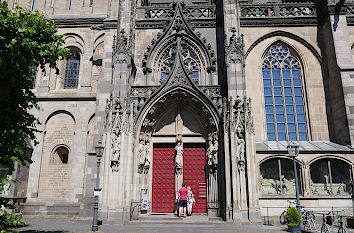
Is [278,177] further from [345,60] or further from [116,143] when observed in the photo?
[116,143]

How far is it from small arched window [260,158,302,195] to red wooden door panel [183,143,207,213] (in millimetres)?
3109

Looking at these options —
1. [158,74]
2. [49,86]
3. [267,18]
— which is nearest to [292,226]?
→ [158,74]

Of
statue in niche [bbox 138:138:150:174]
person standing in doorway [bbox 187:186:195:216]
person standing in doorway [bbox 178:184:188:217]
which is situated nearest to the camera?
person standing in doorway [bbox 178:184:188:217]

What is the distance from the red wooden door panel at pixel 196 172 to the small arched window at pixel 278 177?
3.11m

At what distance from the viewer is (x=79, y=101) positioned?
1933 centimetres

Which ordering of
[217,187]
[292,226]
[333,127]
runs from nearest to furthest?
[292,226] < [217,187] < [333,127]

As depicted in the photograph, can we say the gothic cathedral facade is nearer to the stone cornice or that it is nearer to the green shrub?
the stone cornice

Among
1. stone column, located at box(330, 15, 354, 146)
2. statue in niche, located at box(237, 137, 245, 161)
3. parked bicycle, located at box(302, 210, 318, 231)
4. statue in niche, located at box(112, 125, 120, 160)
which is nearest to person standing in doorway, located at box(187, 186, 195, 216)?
statue in niche, located at box(237, 137, 245, 161)

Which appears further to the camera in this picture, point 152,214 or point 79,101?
point 79,101

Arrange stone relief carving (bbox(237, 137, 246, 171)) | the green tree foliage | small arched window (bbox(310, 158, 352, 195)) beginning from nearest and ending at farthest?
the green tree foliage → stone relief carving (bbox(237, 137, 246, 171)) → small arched window (bbox(310, 158, 352, 195))

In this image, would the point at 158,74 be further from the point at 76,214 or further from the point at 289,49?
the point at 76,214

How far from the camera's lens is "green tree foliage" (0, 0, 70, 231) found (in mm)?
6855

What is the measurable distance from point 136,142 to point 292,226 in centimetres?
807

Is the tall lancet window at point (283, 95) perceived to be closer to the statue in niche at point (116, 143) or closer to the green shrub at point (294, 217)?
the green shrub at point (294, 217)
